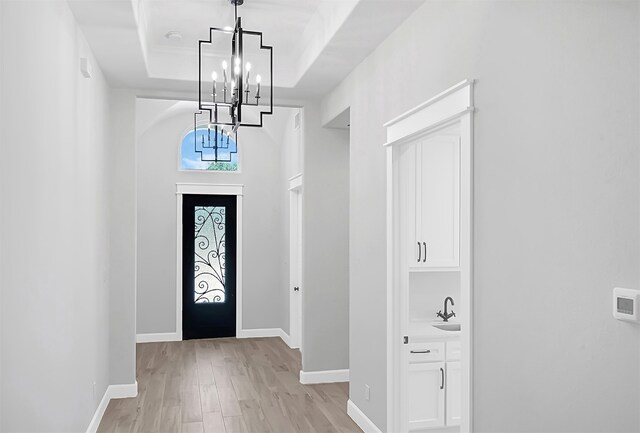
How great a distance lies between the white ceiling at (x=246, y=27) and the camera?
10.8 feet

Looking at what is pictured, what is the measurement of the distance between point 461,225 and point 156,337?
5.90 metres

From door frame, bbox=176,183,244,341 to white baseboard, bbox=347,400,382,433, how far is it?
3663 millimetres

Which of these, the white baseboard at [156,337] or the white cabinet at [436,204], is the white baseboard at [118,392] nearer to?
the white baseboard at [156,337]

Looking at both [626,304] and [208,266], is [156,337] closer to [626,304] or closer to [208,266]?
[208,266]

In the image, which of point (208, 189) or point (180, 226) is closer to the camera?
point (180, 226)

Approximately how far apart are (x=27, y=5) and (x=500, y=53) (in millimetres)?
1946

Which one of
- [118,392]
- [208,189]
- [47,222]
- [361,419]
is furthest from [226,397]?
[208,189]

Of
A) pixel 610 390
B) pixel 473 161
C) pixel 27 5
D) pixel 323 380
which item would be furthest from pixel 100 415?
pixel 610 390

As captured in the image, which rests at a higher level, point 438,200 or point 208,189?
point 208,189

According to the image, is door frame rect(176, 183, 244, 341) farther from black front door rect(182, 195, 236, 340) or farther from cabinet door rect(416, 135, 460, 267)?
cabinet door rect(416, 135, 460, 267)

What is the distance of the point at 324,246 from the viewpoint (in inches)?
212

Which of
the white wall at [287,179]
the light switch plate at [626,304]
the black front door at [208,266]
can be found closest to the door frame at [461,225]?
the light switch plate at [626,304]

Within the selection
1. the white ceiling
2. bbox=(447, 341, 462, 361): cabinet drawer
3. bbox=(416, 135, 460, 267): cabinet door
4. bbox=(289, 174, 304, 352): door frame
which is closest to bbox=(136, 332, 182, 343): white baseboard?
bbox=(289, 174, 304, 352): door frame

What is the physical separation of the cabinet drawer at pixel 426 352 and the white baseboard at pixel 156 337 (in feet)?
15.6
